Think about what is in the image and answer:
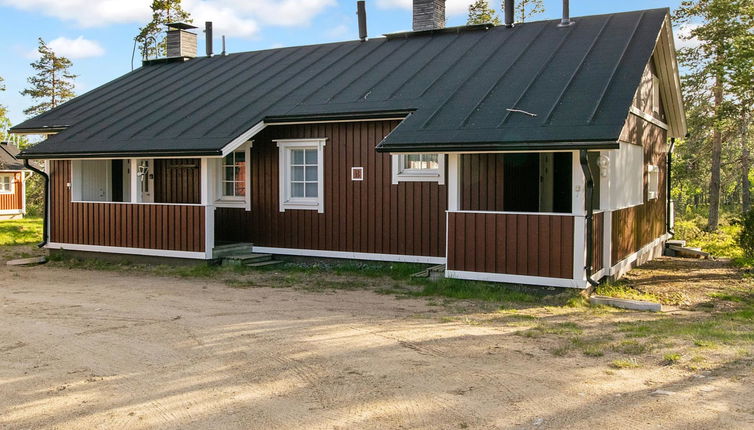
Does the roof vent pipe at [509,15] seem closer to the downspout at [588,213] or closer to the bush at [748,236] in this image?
the bush at [748,236]

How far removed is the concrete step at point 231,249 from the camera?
13383 millimetres

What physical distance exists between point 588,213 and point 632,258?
3.74 m

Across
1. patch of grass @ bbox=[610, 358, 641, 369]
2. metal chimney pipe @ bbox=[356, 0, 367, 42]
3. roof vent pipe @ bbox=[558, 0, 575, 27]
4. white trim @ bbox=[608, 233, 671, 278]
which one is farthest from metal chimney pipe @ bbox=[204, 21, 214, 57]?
patch of grass @ bbox=[610, 358, 641, 369]

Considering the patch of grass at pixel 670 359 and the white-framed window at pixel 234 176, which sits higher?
the white-framed window at pixel 234 176

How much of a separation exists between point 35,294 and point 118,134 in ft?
16.0

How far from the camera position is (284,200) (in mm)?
13906

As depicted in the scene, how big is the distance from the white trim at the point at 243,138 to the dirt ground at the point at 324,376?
4121mm

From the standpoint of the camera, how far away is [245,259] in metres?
13.5

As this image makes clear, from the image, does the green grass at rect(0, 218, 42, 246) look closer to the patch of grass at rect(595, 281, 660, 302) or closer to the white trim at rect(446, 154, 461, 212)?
the white trim at rect(446, 154, 461, 212)

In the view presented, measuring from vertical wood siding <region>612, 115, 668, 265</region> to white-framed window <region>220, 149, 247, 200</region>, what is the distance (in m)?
7.38

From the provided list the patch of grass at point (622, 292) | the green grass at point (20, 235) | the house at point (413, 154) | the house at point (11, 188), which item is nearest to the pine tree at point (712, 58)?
the house at point (413, 154)

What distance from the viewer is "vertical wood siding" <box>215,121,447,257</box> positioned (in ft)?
41.1

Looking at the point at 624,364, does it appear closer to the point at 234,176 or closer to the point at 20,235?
the point at 234,176

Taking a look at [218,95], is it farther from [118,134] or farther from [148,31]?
[148,31]
